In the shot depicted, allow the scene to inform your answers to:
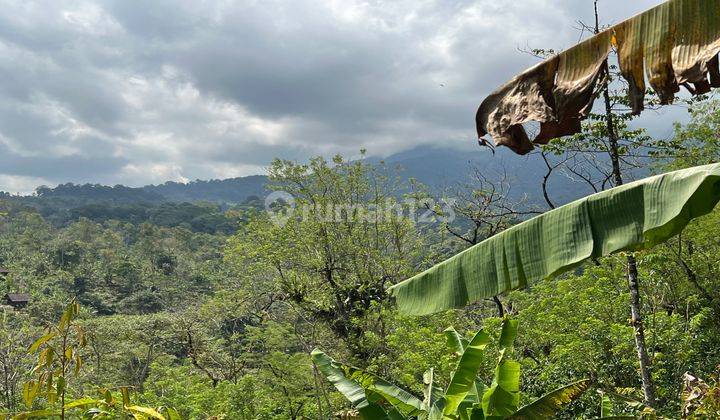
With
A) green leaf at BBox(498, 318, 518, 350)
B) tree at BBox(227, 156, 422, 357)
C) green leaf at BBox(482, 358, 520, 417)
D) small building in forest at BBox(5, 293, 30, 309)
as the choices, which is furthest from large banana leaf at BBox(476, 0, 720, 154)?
small building in forest at BBox(5, 293, 30, 309)

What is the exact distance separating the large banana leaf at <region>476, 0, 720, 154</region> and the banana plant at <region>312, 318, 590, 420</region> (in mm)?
1641

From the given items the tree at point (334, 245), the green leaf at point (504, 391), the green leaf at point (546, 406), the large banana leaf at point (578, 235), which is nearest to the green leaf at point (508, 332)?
the green leaf at point (504, 391)

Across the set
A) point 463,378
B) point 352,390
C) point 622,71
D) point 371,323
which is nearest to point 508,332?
point 463,378

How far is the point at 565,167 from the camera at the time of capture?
986cm

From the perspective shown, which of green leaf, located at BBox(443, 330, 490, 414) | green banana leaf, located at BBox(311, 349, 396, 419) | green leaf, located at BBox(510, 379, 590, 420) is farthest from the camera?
green banana leaf, located at BBox(311, 349, 396, 419)

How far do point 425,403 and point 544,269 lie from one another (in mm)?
2193

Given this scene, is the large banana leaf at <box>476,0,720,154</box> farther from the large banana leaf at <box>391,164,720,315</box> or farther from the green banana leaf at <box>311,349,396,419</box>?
the green banana leaf at <box>311,349,396,419</box>

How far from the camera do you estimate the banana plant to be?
3.53 meters

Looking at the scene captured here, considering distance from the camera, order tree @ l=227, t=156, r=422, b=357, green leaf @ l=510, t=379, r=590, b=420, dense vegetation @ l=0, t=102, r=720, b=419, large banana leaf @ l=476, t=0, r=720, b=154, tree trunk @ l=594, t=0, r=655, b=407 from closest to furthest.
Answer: large banana leaf @ l=476, t=0, r=720, b=154 → green leaf @ l=510, t=379, r=590, b=420 → tree trunk @ l=594, t=0, r=655, b=407 → dense vegetation @ l=0, t=102, r=720, b=419 → tree @ l=227, t=156, r=422, b=357

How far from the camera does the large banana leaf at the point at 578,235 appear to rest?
203 cm

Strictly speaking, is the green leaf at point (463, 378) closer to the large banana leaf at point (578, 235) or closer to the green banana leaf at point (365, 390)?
the green banana leaf at point (365, 390)

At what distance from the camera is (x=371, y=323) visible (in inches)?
580

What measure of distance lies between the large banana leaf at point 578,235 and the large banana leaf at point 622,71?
404 millimetres

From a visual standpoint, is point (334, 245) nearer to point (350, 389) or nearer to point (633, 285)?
point (633, 285)
